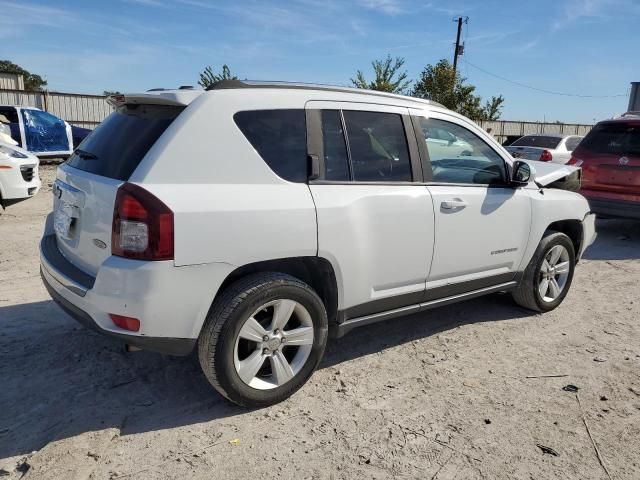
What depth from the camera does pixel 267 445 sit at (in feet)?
9.36

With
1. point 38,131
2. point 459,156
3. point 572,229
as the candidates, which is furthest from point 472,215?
point 38,131

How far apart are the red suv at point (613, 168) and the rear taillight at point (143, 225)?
284 inches

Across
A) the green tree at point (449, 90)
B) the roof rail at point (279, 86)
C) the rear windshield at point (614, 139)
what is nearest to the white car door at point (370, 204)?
the roof rail at point (279, 86)

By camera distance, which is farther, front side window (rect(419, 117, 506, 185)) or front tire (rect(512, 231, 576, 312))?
front tire (rect(512, 231, 576, 312))

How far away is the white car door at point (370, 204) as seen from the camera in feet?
10.6

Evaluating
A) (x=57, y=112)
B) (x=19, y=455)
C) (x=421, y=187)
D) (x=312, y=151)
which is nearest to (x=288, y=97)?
(x=312, y=151)

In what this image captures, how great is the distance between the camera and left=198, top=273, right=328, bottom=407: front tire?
9.51 feet

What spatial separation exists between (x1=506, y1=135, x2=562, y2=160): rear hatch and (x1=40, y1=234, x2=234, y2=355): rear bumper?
12416 mm

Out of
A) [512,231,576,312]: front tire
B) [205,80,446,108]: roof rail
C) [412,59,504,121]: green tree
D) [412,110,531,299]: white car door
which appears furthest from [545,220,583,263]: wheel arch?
[412,59,504,121]: green tree

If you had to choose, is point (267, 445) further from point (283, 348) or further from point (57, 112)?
point (57, 112)

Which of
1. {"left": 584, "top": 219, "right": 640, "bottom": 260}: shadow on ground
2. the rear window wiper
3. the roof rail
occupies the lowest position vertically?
{"left": 584, "top": 219, "right": 640, "bottom": 260}: shadow on ground

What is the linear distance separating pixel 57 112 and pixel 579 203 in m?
20.2

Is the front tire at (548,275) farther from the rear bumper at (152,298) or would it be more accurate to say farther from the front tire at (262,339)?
the rear bumper at (152,298)

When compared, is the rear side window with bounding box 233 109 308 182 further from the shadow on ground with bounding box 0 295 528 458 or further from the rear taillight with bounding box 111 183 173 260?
the shadow on ground with bounding box 0 295 528 458
